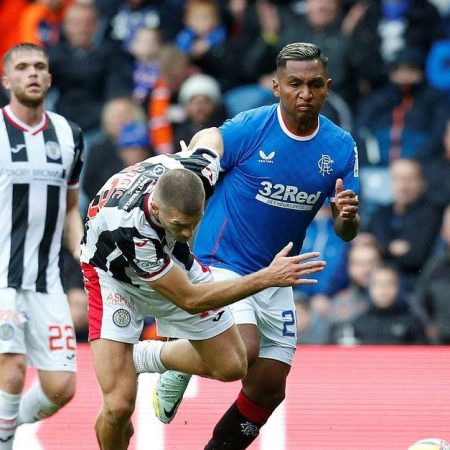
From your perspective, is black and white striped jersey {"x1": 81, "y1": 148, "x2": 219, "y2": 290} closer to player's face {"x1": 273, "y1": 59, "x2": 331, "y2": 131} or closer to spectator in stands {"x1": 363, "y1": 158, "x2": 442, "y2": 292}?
player's face {"x1": 273, "y1": 59, "x2": 331, "y2": 131}

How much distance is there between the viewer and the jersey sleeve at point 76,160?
8.20 meters

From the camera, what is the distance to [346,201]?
7258 mm

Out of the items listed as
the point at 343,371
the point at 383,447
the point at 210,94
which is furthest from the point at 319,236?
the point at 383,447

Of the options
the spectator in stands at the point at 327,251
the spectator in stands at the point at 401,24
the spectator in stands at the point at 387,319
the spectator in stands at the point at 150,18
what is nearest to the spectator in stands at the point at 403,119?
the spectator in stands at the point at 401,24

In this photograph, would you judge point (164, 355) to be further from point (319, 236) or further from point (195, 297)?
point (319, 236)

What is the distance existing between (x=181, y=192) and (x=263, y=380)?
1.62 metres

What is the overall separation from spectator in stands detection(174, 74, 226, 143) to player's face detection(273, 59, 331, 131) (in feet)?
13.7

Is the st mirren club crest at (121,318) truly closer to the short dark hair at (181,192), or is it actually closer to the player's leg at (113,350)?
the player's leg at (113,350)

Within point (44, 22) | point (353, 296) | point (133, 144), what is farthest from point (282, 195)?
point (44, 22)

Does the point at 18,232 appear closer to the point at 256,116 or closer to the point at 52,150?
the point at 52,150

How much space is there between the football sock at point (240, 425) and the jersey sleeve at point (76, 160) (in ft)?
5.43

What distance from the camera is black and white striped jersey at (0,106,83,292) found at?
7910mm

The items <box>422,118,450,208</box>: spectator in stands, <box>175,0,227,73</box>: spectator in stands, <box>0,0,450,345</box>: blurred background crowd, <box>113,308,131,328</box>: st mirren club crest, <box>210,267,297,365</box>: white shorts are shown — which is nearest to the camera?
<box>113,308,131,328</box>: st mirren club crest

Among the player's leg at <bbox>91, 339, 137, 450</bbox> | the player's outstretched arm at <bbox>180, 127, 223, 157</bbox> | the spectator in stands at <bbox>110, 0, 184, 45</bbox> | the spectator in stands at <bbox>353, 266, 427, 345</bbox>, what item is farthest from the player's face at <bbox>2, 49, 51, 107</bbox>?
the spectator in stands at <bbox>110, 0, 184, 45</bbox>
